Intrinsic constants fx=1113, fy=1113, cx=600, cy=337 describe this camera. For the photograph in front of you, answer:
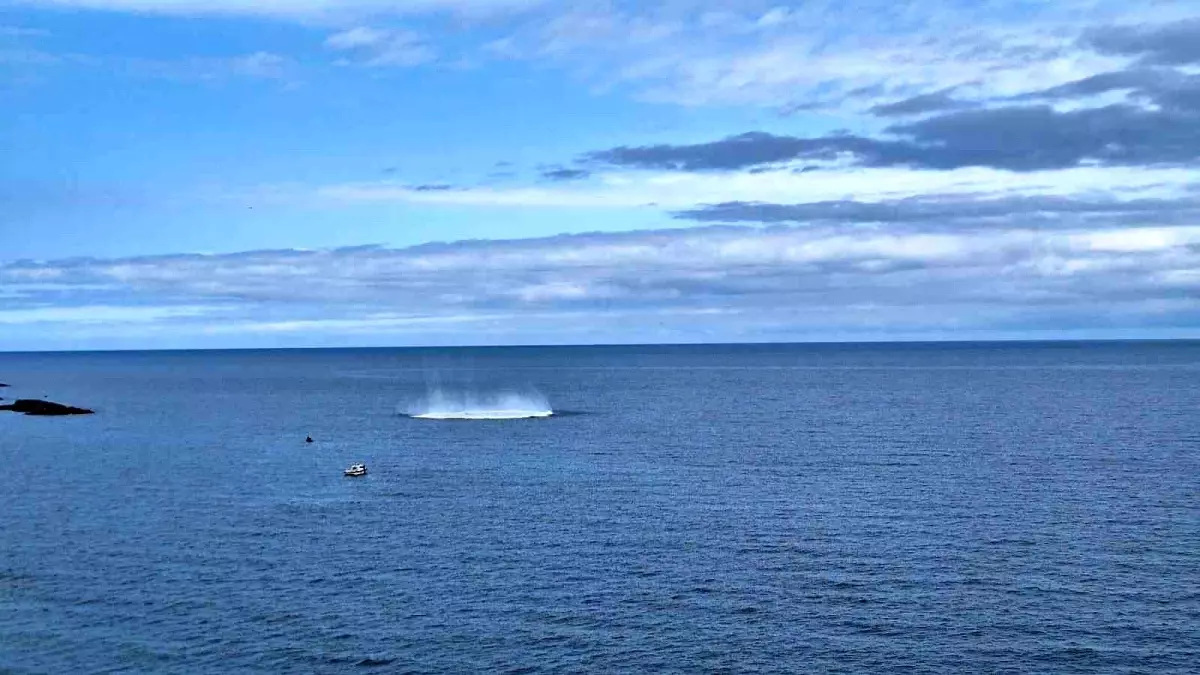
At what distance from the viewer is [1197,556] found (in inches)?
3115

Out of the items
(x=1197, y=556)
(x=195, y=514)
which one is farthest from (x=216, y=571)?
(x=1197, y=556)

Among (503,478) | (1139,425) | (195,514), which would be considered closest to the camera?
(195,514)

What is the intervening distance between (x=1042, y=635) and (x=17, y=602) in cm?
6309

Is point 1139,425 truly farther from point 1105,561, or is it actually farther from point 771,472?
point 1105,561

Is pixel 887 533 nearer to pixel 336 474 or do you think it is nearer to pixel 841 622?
pixel 841 622

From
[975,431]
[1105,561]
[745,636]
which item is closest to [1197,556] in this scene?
[1105,561]

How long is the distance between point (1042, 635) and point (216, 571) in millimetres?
54679

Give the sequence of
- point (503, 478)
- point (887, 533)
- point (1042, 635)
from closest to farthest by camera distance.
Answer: point (1042, 635) → point (887, 533) → point (503, 478)

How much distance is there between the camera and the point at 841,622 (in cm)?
6581


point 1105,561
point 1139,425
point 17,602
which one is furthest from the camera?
point 1139,425

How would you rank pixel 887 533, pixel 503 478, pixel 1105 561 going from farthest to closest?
pixel 503 478 < pixel 887 533 < pixel 1105 561

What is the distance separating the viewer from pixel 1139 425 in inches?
6658

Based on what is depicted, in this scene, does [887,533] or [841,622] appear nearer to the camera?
→ [841,622]

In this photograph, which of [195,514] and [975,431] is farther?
[975,431]
